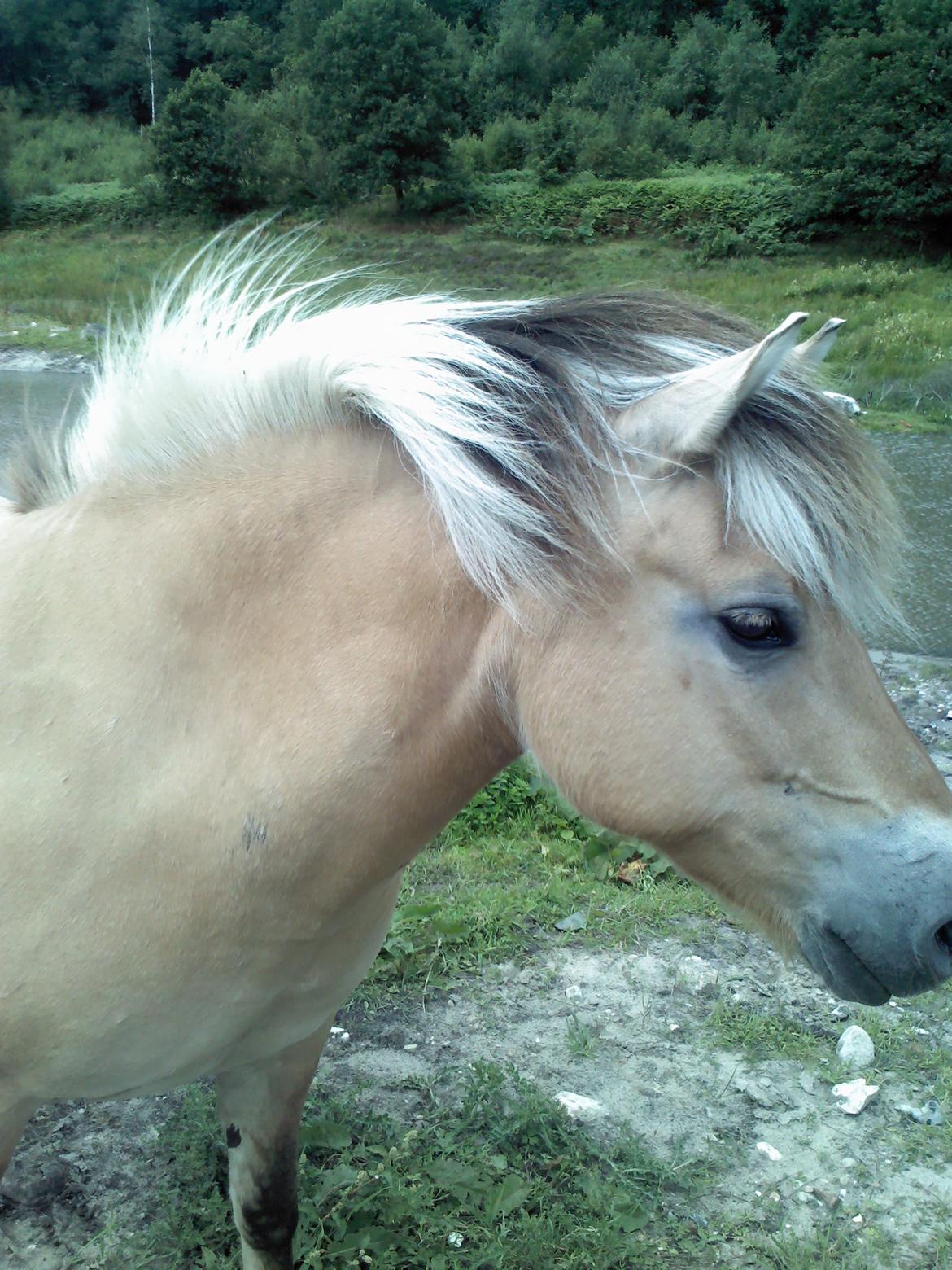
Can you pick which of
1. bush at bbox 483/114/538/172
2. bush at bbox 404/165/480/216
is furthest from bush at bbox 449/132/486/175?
bush at bbox 404/165/480/216

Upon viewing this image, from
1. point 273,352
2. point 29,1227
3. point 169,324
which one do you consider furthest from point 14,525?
point 29,1227

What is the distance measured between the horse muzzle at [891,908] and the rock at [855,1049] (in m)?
1.82

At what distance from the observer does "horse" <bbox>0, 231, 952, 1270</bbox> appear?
1.27m

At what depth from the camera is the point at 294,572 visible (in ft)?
4.55

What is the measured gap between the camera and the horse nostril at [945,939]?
1289mm

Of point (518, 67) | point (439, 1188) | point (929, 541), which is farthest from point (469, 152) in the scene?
point (518, 67)

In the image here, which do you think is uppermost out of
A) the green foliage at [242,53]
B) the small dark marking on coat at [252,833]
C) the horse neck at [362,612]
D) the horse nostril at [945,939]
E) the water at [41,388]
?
the green foliage at [242,53]

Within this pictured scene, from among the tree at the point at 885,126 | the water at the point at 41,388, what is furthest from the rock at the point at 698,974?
the tree at the point at 885,126

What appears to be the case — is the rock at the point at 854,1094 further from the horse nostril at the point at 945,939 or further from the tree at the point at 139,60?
the tree at the point at 139,60

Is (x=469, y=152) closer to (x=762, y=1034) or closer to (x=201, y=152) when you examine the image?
(x=201, y=152)

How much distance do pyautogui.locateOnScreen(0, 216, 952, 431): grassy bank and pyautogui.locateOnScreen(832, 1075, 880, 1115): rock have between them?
5641 millimetres

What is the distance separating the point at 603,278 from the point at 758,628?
1144 centimetres

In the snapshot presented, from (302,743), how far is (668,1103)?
2.05 m

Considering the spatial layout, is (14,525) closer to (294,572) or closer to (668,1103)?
(294,572)
